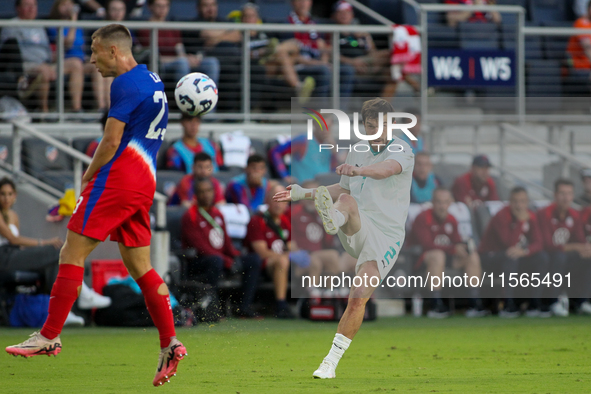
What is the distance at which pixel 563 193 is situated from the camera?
12805 mm

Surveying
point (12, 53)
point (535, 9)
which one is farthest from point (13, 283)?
point (535, 9)

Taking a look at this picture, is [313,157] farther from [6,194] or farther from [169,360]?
[169,360]

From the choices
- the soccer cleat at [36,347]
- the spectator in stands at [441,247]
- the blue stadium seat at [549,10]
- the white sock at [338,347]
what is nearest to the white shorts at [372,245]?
the white sock at [338,347]

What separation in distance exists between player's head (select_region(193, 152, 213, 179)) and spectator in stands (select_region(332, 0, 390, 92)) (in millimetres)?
3848

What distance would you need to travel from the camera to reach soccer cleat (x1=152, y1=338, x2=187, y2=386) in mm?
5699

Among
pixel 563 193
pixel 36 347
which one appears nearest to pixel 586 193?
pixel 563 193

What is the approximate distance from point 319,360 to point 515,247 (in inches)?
216

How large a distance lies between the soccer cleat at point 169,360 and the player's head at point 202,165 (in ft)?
18.1

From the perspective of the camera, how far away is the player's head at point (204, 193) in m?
11.0

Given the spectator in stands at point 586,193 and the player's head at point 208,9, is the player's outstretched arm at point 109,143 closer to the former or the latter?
the player's head at point 208,9

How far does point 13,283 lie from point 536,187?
26.4 ft

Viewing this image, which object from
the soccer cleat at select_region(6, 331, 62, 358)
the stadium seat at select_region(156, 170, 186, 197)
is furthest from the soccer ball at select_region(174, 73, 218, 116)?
the stadium seat at select_region(156, 170, 186, 197)

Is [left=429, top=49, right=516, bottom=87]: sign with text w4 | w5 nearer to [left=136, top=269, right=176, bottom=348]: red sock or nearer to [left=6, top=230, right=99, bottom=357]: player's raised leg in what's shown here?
[left=136, top=269, right=176, bottom=348]: red sock

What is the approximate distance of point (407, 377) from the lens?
654 centimetres
